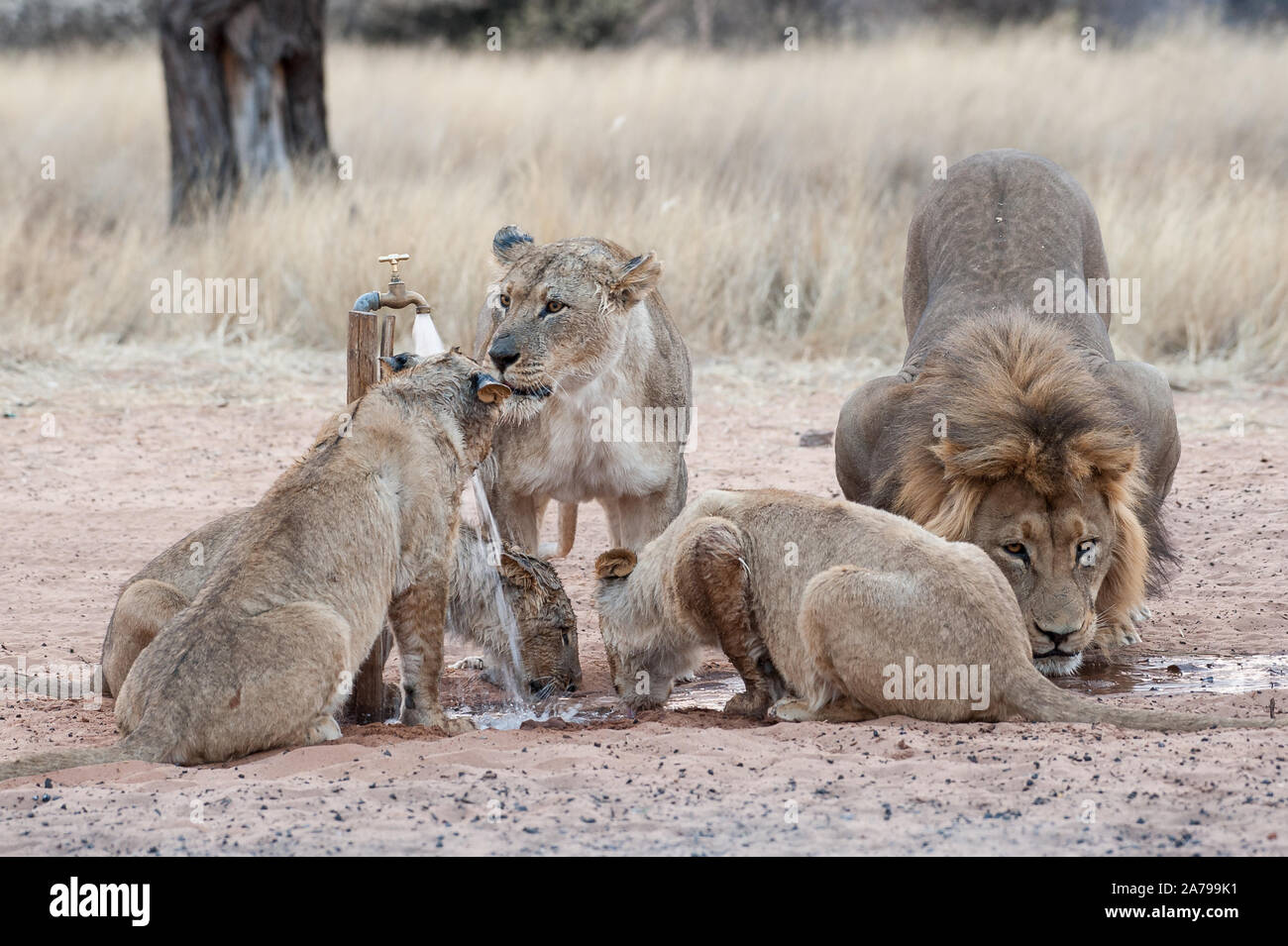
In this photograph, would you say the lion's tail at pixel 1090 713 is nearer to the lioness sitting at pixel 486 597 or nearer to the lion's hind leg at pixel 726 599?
the lion's hind leg at pixel 726 599

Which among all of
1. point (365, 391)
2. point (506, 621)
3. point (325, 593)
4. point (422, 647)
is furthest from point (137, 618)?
point (506, 621)

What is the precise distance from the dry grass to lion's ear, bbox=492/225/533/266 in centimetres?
237

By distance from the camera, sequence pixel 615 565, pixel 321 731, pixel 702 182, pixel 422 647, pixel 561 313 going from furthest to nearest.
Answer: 1. pixel 702 182
2. pixel 561 313
3. pixel 615 565
4. pixel 422 647
5. pixel 321 731

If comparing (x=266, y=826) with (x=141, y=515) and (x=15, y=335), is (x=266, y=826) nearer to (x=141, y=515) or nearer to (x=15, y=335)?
(x=141, y=515)

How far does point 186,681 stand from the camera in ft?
17.0

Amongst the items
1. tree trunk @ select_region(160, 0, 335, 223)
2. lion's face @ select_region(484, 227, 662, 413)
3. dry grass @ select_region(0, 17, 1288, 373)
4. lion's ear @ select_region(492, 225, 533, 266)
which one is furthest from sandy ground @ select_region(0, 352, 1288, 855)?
tree trunk @ select_region(160, 0, 335, 223)

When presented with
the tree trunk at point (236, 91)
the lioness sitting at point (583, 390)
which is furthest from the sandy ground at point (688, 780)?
the tree trunk at point (236, 91)

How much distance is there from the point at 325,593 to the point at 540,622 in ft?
4.33

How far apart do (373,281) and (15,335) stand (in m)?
2.89

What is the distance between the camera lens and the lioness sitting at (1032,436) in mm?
6277

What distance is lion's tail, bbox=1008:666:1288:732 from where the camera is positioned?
533 cm

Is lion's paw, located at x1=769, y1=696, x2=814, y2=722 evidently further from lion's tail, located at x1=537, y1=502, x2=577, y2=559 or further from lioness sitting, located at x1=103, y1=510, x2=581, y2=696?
lion's tail, located at x1=537, y1=502, x2=577, y2=559

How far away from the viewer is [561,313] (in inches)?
271

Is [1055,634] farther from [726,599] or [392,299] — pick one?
[392,299]
